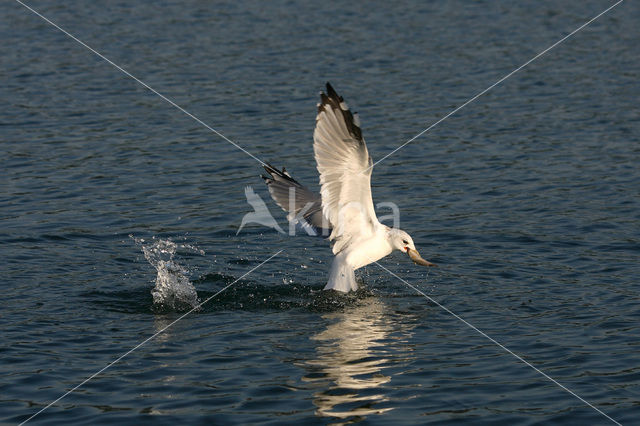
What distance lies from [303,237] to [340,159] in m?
3.75

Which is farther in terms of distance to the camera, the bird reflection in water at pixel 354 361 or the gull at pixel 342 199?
the gull at pixel 342 199

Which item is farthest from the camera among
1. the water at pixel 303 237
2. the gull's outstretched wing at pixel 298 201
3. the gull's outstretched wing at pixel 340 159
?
the gull's outstretched wing at pixel 298 201

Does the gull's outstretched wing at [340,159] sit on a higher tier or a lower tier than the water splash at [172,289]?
higher

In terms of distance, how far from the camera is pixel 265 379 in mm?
9758

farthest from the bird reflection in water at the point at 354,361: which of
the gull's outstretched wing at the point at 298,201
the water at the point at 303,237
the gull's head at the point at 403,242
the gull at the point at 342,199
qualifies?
the gull's outstretched wing at the point at 298,201

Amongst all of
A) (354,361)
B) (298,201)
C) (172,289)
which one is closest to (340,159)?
(298,201)

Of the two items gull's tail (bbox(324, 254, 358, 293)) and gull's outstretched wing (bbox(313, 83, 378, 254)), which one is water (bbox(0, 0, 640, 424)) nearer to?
gull's tail (bbox(324, 254, 358, 293))

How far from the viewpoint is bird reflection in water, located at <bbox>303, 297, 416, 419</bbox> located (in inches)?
362

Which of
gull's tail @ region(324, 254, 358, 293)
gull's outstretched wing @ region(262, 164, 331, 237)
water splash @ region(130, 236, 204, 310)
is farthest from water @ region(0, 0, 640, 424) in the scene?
gull's outstretched wing @ region(262, 164, 331, 237)

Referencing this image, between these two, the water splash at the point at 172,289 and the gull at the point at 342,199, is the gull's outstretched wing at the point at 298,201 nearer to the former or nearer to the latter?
the gull at the point at 342,199

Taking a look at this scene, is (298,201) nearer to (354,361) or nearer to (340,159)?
(340,159)

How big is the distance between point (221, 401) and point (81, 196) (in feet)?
24.5

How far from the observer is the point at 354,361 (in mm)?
10164

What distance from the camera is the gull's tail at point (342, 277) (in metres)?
12.0
